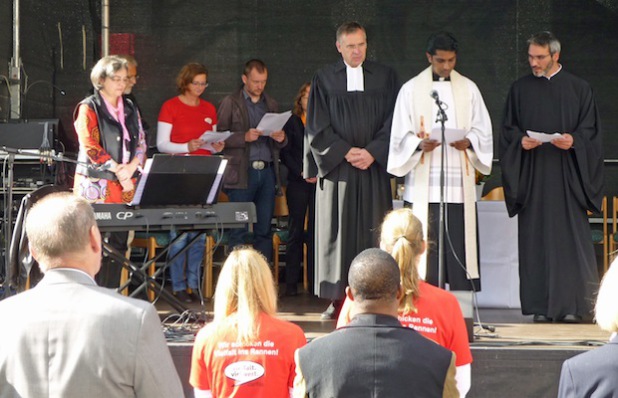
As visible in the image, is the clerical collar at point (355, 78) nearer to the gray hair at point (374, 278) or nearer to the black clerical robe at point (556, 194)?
the black clerical robe at point (556, 194)

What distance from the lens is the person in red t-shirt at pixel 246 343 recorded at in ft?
11.9

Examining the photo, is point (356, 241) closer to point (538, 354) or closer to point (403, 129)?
point (403, 129)

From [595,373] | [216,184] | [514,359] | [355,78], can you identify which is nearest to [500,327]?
[514,359]

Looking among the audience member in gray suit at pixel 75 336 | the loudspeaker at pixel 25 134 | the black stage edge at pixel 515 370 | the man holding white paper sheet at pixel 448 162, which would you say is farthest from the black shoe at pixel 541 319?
the audience member in gray suit at pixel 75 336

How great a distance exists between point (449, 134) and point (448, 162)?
35cm

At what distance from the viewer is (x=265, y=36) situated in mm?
9867

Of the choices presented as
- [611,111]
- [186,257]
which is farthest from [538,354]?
[611,111]

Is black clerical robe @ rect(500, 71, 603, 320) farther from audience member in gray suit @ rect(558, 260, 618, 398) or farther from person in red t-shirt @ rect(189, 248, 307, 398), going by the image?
audience member in gray suit @ rect(558, 260, 618, 398)

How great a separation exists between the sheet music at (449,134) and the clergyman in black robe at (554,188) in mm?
577

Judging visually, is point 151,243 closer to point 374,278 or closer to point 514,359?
point 514,359

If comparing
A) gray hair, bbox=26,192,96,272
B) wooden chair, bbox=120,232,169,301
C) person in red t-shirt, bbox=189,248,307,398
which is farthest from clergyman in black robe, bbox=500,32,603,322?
gray hair, bbox=26,192,96,272

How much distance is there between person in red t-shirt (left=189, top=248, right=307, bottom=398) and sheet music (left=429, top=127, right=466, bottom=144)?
112 inches

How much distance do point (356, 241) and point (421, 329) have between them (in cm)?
294

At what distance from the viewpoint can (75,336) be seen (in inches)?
100
